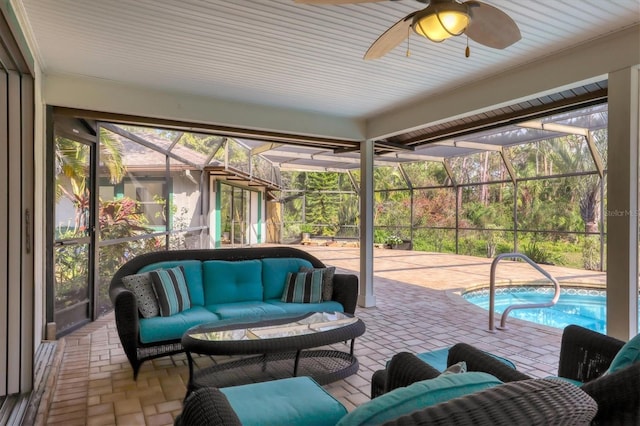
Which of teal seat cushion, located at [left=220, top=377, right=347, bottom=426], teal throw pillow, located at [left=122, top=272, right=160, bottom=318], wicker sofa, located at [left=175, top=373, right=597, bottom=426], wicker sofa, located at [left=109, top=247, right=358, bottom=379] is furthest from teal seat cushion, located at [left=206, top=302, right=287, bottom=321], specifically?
wicker sofa, located at [left=175, top=373, right=597, bottom=426]

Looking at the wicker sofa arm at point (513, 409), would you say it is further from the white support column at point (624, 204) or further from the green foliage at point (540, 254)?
the green foliage at point (540, 254)

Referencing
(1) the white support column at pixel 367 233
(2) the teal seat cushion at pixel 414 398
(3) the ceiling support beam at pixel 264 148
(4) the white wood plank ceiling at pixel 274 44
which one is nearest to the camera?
(2) the teal seat cushion at pixel 414 398

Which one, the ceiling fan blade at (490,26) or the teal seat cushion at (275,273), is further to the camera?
the teal seat cushion at (275,273)

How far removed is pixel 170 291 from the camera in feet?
11.4

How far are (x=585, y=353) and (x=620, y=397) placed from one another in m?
1.02

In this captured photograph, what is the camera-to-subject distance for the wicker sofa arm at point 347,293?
404cm

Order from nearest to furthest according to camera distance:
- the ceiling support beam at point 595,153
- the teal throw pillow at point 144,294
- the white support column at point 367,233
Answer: the teal throw pillow at point 144,294
the white support column at point 367,233
the ceiling support beam at point 595,153

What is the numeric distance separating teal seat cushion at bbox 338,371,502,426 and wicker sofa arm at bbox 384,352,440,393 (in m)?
0.49

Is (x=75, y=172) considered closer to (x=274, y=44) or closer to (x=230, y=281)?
(x=230, y=281)

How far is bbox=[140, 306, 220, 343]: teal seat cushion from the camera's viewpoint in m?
3.14

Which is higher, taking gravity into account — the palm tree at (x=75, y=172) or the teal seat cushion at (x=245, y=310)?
the palm tree at (x=75, y=172)

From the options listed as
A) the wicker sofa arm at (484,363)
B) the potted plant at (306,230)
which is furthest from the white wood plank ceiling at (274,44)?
the potted plant at (306,230)

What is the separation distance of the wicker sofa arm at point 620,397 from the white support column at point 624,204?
6.53 ft

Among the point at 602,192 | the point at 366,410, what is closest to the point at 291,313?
the point at 366,410
